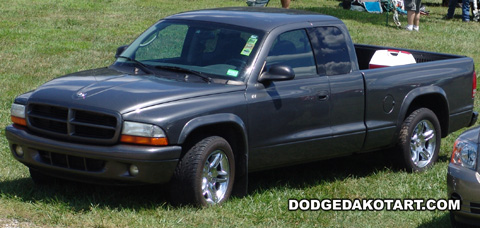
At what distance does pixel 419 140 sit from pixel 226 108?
287cm

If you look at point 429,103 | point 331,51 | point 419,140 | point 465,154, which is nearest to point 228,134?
point 331,51

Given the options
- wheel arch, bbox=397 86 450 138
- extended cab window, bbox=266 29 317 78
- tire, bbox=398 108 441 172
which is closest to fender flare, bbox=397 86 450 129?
wheel arch, bbox=397 86 450 138

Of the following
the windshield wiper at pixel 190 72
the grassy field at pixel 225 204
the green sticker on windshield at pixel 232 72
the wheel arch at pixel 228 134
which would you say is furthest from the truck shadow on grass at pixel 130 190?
the green sticker on windshield at pixel 232 72

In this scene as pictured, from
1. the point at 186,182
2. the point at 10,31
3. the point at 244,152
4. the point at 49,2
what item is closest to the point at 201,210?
the point at 186,182

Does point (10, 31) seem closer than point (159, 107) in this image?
No

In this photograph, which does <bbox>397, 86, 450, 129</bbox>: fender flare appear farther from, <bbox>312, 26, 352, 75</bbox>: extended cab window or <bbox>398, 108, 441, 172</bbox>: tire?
<bbox>312, 26, 352, 75</bbox>: extended cab window

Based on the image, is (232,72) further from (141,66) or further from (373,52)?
(373,52)

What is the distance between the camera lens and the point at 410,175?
329 inches

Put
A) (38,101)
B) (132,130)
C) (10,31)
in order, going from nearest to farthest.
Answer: (132,130), (38,101), (10,31)

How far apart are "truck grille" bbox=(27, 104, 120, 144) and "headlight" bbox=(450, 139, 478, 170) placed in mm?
2433

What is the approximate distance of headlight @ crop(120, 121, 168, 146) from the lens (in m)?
6.12

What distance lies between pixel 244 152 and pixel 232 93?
0.49m

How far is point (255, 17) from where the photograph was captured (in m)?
7.63

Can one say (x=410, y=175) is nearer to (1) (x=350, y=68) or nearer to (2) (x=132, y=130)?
(1) (x=350, y=68)
